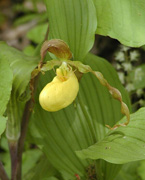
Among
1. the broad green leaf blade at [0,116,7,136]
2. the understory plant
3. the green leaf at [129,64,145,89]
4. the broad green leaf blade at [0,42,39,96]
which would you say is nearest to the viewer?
the broad green leaf blade at [0,116,7,136]

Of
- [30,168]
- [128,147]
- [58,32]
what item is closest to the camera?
[128,147]

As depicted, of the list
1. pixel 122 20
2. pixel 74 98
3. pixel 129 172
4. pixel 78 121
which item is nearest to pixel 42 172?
pixel 78 121

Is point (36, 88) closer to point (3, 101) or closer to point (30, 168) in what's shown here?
point (3, 101)

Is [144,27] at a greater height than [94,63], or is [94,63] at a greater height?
[144,27]


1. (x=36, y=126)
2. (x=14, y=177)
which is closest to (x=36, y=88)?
(x=36, y=126)

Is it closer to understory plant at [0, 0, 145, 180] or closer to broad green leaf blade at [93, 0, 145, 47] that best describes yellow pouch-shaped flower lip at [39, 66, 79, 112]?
understory plant at [0, 0, 145, 180]

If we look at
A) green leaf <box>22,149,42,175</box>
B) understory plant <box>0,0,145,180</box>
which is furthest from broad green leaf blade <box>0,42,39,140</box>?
green leaf <box>22,149,42,175</box>
